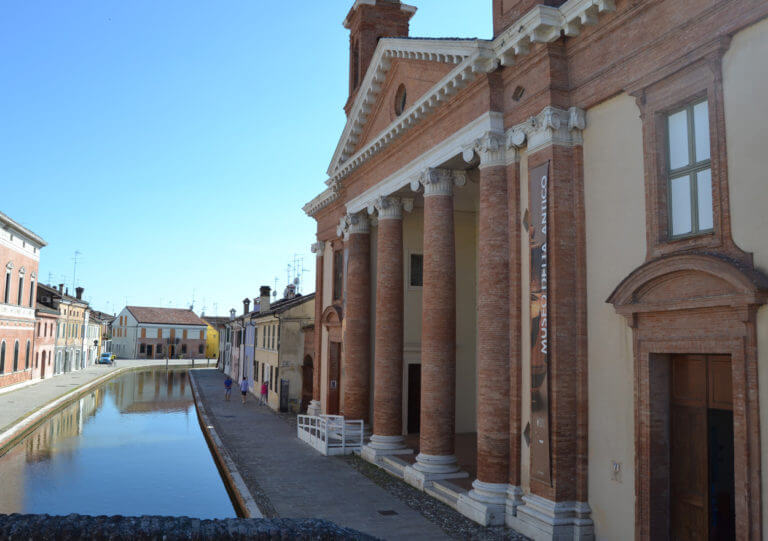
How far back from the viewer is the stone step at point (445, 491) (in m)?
12.3

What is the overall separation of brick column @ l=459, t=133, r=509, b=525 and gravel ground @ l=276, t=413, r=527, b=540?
0.27 meters

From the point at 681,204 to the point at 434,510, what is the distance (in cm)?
733

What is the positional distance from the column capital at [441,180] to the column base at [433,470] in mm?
5984

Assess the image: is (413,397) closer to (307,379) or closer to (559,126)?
(307,379)

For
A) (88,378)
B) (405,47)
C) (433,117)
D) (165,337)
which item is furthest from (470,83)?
(165,337)

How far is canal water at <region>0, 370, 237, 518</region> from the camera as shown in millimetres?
14703

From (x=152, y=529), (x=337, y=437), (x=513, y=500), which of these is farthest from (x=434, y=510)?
(x=337, y=437)

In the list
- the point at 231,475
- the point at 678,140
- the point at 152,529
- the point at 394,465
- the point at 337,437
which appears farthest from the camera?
the point at 337,437

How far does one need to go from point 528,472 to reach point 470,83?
24.8 feet

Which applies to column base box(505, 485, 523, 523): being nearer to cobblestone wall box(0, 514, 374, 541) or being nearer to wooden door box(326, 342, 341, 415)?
cobblestone wall box(0, 514, 374, 541)

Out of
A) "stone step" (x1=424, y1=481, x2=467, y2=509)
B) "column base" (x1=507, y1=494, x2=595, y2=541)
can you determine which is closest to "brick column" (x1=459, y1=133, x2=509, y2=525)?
"stone step" (x1=424, y1=481, x2=467, y2=509)

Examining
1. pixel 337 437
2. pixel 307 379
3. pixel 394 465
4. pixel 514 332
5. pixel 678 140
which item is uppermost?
pixel 678 140

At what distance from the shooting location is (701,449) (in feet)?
28.1

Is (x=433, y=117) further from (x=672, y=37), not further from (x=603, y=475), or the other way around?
(x=603, y=475)
